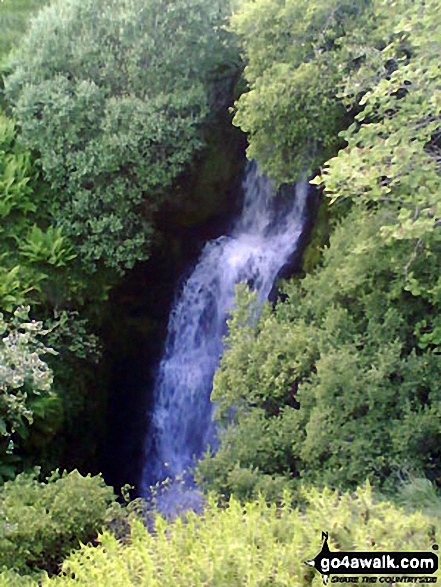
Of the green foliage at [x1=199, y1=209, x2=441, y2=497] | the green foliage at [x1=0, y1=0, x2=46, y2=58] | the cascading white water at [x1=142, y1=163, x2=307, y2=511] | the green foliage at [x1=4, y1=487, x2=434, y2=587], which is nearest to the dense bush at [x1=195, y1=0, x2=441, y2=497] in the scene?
the green foliage at [x1=199, y1=209, x2=441, y2=497]

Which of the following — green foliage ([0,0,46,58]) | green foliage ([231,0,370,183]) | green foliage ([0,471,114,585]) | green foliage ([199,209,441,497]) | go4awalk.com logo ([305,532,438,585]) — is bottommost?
go4awalk.com logo ([305,532,438,585])

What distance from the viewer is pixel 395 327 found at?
647 centimetres

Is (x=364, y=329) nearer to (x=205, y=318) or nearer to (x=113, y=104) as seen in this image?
(x=205, y=318)

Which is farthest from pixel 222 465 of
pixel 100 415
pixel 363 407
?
pixel 100 415

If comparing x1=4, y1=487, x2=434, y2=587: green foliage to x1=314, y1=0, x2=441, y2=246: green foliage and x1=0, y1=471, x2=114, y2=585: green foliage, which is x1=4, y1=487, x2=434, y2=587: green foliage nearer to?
x1=0, y1=471, x2=114, y2=585: green foliage

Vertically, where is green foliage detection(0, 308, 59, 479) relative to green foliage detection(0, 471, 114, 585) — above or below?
above

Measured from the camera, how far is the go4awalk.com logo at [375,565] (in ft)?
12.4

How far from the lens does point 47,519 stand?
21.8 feet

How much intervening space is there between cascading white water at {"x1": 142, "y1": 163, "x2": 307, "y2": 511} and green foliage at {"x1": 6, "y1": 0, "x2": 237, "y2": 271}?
1170mm

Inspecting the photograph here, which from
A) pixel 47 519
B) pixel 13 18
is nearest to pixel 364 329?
pixel 47 519

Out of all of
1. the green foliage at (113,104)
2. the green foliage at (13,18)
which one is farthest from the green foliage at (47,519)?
the green foliage at (13,18)

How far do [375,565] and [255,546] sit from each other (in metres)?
0.70

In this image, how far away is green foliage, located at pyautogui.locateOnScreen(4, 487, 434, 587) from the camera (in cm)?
392

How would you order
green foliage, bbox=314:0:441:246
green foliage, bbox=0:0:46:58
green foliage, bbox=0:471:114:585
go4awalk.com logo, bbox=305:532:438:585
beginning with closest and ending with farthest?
1. go4awalk.com logo, bbox=305:532:438:585
2. green foliage, bbox=314:0:441:246
3. green foliage, bbox=0:471:114:585
4. green foliage, bbox=0:0:46:58
